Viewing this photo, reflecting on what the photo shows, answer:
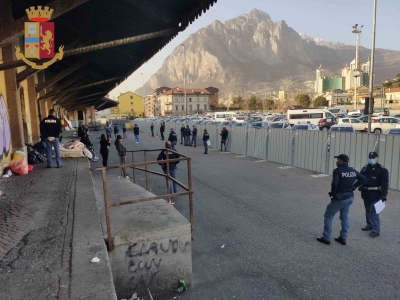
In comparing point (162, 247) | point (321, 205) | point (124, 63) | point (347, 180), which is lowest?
point (321, 205)

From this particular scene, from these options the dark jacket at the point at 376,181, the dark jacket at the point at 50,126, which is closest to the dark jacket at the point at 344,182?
the dark jacket at the point at 376,181

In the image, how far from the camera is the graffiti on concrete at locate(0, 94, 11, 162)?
8.19 meters

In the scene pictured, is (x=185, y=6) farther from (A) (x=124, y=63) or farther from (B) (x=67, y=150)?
(A) (x=124, y=63)

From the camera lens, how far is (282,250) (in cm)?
545

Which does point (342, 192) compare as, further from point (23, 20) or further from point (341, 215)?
point (23, 20)

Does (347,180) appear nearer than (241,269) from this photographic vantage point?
No

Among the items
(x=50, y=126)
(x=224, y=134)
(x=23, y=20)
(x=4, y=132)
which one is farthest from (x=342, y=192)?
(x=224, y=134)

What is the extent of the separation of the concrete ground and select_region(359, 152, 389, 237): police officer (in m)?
0.33

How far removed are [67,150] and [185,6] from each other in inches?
256

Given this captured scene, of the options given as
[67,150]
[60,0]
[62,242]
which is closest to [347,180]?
[62,242]

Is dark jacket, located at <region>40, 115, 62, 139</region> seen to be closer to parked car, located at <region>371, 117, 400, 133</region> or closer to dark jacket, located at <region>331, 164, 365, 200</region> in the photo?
dark jacket, located at <region>331, 164, 365, 200</region>

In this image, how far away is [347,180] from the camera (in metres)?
5.47

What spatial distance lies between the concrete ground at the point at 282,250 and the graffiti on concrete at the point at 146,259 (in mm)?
331

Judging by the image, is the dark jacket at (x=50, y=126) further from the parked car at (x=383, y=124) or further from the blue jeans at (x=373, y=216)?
the parked car at (x=383, y=124)
